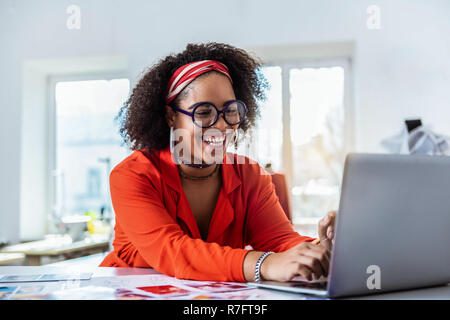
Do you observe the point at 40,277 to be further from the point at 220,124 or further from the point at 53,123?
the point at 53,123

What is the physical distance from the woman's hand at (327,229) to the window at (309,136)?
272 cm

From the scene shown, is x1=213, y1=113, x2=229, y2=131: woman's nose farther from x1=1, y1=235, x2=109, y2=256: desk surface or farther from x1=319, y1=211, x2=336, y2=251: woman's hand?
x1=1, y1=235, x2=109, y2=256: desk surface

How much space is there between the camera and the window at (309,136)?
3.82 m

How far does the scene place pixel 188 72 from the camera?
1.40 metres

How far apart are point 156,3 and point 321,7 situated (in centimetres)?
129

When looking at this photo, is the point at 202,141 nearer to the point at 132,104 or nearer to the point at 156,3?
the point at 132,104

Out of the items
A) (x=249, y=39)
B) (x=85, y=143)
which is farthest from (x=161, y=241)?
(x=85, y=143)

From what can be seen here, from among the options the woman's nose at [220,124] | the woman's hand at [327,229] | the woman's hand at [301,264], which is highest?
the woman's nose at [220,124]

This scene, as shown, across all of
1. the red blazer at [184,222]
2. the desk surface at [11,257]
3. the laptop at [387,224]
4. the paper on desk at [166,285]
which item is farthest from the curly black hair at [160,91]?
the desk surface at [11,257]

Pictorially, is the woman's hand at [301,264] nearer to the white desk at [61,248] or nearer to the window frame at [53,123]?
the white desk at [61,248]

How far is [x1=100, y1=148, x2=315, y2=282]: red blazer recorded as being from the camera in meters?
1.00

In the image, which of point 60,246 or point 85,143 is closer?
point 60,246

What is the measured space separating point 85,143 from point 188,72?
307cm

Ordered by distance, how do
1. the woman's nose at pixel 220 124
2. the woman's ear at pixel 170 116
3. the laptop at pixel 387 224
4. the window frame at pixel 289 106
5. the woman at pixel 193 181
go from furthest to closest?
1. the window frame at pixel 289 106
2. the woman's ear at pixel 170 116
3. the woman's nose at pixel 220 124
4. the woman at pixel 193 181
5. the laptop at pixel 387 224
